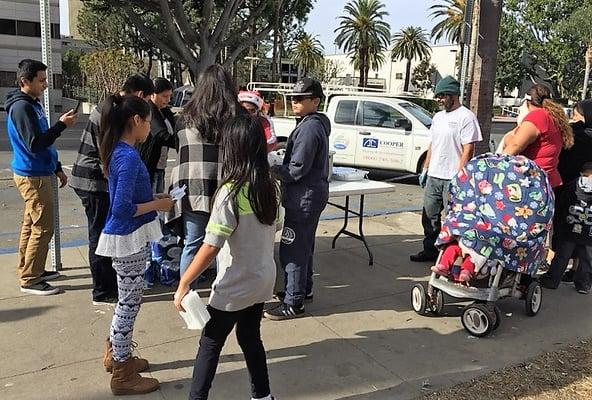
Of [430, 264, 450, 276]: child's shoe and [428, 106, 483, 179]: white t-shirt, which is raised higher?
[428, 106, 483, 179]: white t-shirt

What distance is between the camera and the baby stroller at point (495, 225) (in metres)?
4.08

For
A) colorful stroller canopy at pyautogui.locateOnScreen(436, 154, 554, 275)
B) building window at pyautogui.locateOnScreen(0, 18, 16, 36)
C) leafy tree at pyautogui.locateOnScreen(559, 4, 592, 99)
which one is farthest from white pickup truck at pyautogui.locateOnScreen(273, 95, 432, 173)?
leafy tree at pyautogui.locateOnScreen(559, 4, 592, 99)

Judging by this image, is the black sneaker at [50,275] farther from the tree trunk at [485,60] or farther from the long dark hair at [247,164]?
the tree trunk at [485,60]

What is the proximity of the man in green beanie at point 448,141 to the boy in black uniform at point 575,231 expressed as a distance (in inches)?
38.5

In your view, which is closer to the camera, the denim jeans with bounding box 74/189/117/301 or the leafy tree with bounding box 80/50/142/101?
the denim jeans with bounding box 74/189/117/301

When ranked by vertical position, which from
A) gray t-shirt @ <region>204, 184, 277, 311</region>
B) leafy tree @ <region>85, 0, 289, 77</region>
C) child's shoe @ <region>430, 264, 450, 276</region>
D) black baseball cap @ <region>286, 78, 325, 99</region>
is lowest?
child's shoe @ <region>430, 264, 450, 276</region>

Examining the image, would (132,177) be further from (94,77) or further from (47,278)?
(94,77)

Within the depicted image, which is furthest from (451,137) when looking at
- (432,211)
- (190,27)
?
(190,27)

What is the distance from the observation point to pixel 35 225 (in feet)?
14.9

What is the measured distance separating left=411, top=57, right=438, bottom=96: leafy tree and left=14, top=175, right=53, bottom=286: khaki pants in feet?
200

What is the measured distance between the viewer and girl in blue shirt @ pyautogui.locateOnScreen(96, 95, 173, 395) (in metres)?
3.06

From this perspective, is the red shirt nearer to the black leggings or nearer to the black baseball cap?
the black baseball cap

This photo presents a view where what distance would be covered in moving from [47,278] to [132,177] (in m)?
2.41

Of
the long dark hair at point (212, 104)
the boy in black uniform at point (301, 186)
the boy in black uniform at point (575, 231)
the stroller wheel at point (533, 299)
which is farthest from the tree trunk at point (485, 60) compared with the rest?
the long dark hair at point (212, 104)
